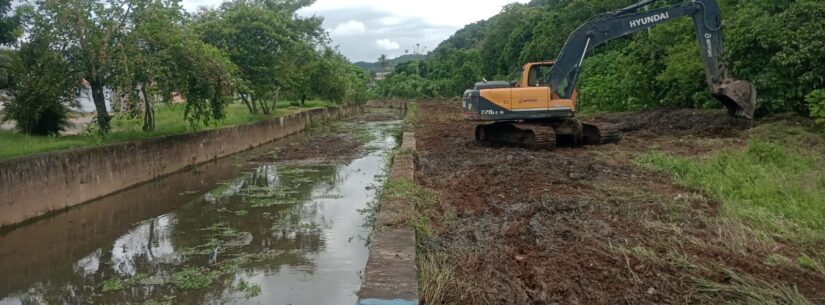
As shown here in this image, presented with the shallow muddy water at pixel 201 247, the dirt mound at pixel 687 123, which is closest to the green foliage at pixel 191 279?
the shallow muddy water at pixel 201 247

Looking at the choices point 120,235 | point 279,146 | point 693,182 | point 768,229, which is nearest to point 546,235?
point 768,229

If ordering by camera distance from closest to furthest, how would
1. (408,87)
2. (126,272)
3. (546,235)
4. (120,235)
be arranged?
(546,235)
(126,272)
(120,235)
(408,87)

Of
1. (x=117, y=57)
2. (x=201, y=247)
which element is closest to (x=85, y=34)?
(x=117, y=57)

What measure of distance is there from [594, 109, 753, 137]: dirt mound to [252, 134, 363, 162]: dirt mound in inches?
339

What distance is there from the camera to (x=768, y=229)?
577 centimetres

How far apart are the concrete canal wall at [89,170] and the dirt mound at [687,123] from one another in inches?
467

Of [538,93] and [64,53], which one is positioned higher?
[64,53]

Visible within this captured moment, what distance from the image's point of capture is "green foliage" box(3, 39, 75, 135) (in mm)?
11609

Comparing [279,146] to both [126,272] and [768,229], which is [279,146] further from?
[768,229]

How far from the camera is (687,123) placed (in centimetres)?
1571

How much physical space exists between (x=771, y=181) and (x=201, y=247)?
7398 millimetres

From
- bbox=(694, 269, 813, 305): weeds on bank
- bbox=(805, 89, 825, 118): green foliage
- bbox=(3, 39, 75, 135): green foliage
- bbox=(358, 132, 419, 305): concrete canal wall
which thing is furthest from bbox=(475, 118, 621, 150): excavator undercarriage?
bbox=(3, 39, 75, 135): green foliage

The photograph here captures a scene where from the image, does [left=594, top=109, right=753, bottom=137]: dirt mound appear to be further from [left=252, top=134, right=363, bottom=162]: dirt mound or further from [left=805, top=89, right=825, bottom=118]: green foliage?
[left=252, top=134, right=363, bottom=162]: dirt mound

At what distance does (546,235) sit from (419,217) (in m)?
1.62
